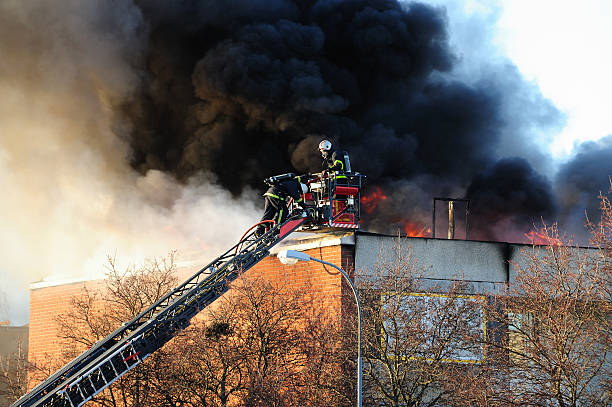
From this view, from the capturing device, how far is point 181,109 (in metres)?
34.6

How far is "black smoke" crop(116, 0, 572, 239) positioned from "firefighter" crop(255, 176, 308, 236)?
10.4 metres

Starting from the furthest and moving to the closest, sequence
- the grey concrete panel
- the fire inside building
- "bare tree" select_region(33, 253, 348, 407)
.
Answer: the grey concrete panel, "bare tree" select_region(33, 253, 348, 407), the fire inside building

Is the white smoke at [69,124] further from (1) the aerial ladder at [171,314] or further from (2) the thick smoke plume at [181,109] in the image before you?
(1) the aerial ladder at [171,314]

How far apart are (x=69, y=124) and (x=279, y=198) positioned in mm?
15537

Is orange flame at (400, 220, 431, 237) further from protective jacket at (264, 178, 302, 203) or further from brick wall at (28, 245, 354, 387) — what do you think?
protective jacket at (264, 178, 302, 203)

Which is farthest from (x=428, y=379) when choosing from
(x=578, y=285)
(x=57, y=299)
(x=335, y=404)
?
(x=57, y=299)

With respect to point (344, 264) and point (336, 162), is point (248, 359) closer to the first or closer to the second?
point (344, 264)

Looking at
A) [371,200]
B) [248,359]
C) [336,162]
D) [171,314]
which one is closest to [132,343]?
[171,314]

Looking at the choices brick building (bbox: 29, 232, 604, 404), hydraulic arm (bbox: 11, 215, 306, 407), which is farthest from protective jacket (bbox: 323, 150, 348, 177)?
hydraulic arm (bbox: 11, 215, 306, 407)

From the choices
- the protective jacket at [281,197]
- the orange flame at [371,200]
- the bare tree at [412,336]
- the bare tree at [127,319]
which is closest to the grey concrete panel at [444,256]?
the bare tree at [412,336]

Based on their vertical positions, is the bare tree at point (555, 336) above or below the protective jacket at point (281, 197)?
below

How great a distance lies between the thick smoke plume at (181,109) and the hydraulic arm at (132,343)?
11427 millimetres

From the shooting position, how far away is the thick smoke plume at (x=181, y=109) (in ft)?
105

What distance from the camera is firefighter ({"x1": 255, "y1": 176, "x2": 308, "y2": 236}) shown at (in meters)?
20.9
